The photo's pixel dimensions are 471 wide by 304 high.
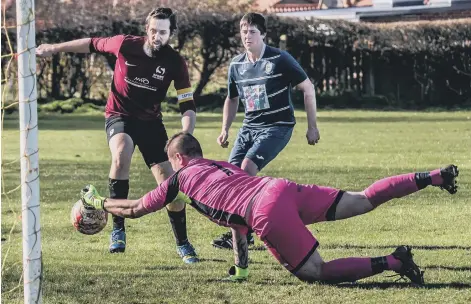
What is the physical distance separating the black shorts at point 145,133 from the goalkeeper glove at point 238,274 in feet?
6.05

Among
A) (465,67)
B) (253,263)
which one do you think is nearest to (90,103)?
(465,67)

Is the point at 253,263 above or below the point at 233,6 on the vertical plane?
above

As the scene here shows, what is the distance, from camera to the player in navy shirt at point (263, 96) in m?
9.23

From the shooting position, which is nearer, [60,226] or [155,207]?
[155,207]

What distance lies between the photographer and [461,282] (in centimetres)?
732

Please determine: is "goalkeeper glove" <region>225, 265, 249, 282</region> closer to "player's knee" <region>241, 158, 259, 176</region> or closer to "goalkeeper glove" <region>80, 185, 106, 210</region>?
"goalkeeper glove" <region>80, 185, 106, 210</region>

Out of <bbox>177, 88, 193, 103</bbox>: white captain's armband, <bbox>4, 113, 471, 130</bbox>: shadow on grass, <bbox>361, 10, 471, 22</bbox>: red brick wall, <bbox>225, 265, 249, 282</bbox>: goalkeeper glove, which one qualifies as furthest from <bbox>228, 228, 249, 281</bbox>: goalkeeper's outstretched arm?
<bbox>361, 10, 471, 22</bbox>: red brick wall

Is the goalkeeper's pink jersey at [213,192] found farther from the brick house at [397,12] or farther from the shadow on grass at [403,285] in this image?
the brick house at [397,12]

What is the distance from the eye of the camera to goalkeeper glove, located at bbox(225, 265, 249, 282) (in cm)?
761

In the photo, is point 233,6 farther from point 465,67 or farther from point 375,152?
point 375,152

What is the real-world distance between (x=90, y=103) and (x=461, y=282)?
2520cm

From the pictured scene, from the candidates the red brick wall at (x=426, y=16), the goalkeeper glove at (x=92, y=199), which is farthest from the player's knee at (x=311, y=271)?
the red brick wall at (x=426, y=16)

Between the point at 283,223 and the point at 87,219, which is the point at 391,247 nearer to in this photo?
the point at 283,223

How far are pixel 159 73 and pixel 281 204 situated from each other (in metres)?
2.42
